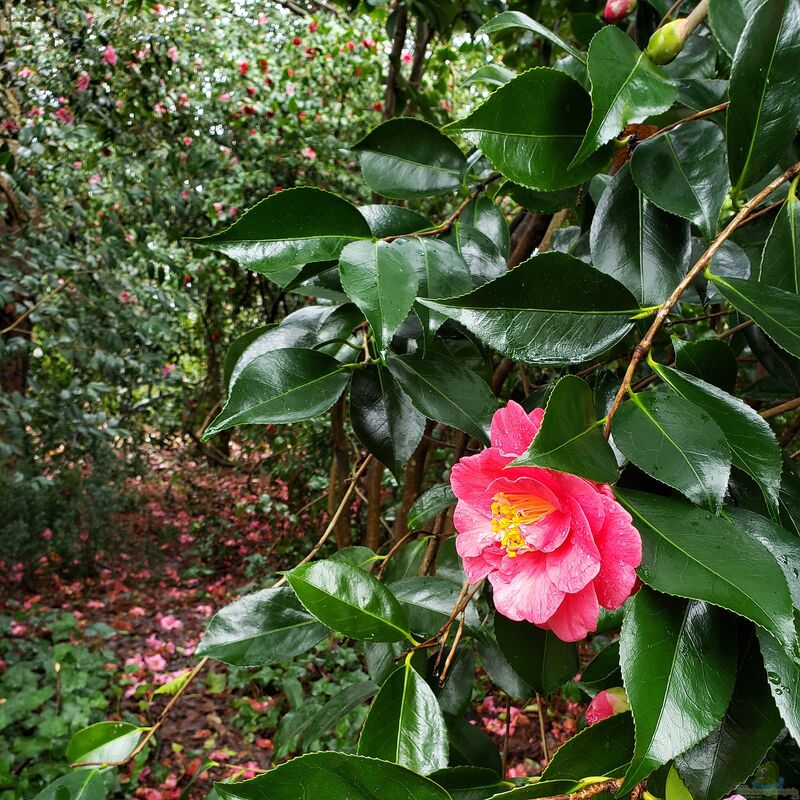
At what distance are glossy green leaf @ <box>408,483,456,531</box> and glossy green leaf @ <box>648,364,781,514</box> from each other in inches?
12.1

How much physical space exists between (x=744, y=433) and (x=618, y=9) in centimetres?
44

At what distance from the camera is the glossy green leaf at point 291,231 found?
43cm

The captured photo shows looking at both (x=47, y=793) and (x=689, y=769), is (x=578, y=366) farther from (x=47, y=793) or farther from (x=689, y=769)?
(x=47, y=793)

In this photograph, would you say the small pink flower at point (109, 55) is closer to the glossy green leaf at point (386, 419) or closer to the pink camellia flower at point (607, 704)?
the glossy green leaf at point (386, 419)

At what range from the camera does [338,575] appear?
45cm

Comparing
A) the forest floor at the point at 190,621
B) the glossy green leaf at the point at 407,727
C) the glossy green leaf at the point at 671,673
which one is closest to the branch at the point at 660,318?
the glossy green leaf at the point at 671,673

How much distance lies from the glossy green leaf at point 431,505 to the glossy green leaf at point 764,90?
1.25 feet

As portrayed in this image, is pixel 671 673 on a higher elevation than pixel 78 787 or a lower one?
higher

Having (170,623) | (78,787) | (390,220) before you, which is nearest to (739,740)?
(390,220)

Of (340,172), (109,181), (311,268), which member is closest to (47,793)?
(311,268)

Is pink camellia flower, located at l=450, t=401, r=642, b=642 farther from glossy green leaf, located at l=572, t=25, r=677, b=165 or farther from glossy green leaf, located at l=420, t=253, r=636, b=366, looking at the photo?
glossy green leaf, located at l=572, t=25, r=677, b=165

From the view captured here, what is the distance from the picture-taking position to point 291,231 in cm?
45

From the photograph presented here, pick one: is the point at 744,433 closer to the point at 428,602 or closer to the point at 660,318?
the point at 660,318

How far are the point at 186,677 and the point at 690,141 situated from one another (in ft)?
2.08
